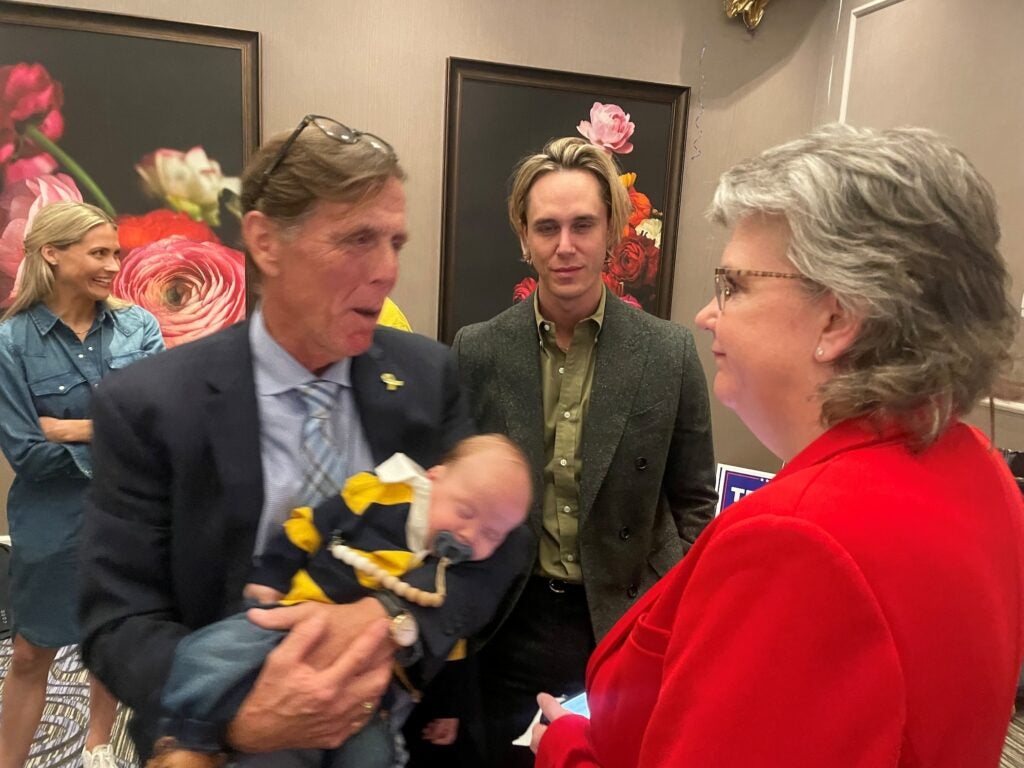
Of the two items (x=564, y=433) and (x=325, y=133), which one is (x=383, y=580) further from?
(x=564, y=433)

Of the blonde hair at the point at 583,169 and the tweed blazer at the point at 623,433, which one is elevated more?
the blonde hair at the point at 583,169

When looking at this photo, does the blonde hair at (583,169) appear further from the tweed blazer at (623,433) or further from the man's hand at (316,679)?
the man's hand at (316,679)

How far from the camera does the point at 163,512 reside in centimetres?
105

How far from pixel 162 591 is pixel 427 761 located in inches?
23.9

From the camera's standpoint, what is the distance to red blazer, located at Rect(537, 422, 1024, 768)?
2.23 ft

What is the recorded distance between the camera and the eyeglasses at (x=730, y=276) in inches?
34.9

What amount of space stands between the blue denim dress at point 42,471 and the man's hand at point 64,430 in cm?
2

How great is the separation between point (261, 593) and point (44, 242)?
6.75 ft

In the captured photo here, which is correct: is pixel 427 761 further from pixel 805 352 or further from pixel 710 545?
pixel 805 352

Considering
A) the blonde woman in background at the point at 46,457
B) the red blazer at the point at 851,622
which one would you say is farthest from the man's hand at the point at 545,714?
the blonde woman in background at the point at 46,457

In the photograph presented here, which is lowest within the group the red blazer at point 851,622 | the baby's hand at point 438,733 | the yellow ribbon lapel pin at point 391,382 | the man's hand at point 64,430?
the baby's hand at point 438,733

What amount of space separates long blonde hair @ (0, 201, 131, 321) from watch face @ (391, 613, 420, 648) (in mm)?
2148

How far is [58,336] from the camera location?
2.40 m

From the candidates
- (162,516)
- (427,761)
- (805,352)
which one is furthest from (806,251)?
(427,761)
